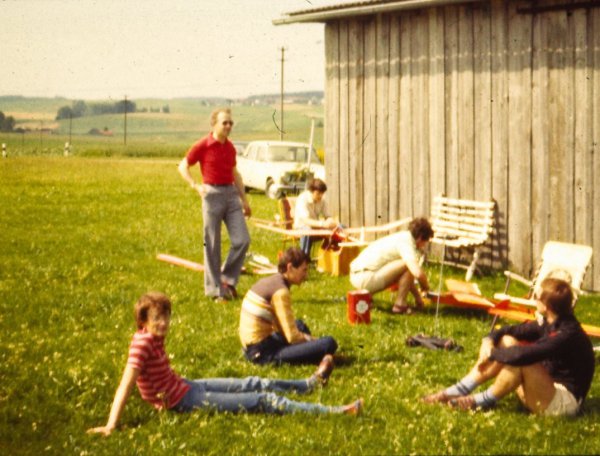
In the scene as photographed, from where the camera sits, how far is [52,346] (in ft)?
24.8

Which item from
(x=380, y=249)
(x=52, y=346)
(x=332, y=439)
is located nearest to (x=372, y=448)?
(x=332, y=439)

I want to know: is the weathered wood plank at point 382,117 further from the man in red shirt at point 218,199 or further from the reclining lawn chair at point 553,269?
the reclining lawn chair at point 553,269

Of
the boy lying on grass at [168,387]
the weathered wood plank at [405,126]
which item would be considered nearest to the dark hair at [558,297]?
the boy lying on grass at [168,387]

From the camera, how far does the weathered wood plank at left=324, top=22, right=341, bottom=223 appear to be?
13969 millimetres

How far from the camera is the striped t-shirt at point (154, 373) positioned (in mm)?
5469

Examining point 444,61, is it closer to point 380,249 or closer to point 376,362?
point 380,249

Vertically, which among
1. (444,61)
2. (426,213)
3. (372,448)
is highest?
(444,61)

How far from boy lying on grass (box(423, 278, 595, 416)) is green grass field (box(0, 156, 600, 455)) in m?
0.14

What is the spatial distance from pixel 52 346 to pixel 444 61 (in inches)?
296

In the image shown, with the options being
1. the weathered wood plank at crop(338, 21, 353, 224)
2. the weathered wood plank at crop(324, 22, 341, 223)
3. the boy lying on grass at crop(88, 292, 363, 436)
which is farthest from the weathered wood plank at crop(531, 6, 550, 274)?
the boy lying on grass at crop(88, 292, 363, 436)

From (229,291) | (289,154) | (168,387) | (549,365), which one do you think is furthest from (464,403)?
(289,154)

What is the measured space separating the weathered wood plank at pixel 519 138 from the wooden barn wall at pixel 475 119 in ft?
0.05

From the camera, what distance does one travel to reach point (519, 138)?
1139cm

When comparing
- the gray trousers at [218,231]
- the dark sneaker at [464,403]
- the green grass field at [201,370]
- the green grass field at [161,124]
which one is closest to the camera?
the green grass field at [201,370]
